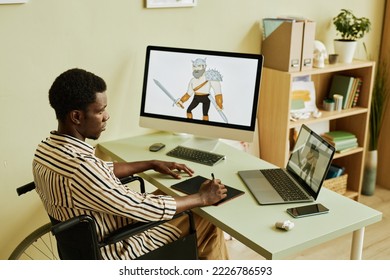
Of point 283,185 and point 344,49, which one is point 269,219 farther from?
point 344,49

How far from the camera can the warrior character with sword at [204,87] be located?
2.59m

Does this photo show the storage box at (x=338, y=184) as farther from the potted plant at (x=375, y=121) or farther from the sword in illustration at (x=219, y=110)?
the sword in illustration at (x=219, y=110)

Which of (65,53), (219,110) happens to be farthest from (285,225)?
(65,53)

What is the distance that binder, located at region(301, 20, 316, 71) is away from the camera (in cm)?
305

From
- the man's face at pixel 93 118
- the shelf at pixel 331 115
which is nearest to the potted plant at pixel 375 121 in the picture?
the shelf at pixel 331 115

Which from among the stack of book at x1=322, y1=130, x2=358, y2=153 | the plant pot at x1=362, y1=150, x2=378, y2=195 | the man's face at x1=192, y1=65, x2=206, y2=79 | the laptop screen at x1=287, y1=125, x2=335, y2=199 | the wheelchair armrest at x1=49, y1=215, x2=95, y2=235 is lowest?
the plant pot at x1=362, y1=150, x2=378, y2=195

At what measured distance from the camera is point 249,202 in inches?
81.9

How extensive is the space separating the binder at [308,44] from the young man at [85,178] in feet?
4.55

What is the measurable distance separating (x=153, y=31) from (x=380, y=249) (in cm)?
184

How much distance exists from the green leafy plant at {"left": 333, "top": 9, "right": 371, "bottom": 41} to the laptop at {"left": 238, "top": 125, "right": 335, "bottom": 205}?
4.45 ft

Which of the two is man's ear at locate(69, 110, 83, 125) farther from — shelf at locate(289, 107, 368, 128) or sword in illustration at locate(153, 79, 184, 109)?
shelf at locate(289, 107, 368, 128)

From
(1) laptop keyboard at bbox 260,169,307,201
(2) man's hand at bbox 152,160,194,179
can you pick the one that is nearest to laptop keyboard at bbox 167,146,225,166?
(2) man's hand at bbox 152,160,194,179

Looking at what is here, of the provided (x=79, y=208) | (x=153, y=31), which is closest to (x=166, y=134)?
(x=153, y=31)

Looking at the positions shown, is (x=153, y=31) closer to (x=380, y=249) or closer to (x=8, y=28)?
(x=8, y=28)
